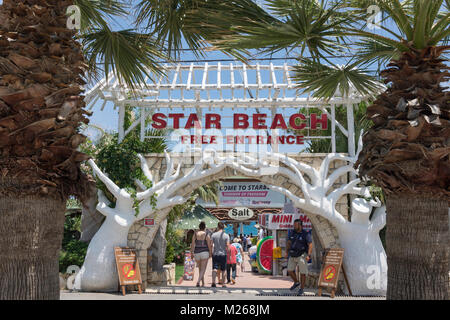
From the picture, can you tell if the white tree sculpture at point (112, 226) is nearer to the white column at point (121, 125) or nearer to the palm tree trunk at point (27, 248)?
the white column at point (121, 125)

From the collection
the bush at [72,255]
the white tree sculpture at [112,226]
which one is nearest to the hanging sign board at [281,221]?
the white tree sculpture at [112,226]

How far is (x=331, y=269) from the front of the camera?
973 cm

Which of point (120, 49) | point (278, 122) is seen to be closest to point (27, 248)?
point (120, 49)

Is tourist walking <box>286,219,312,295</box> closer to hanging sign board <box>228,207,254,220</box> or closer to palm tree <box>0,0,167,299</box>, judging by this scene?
palm tree <box>0,0,167,299</box>

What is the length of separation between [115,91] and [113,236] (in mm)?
4025

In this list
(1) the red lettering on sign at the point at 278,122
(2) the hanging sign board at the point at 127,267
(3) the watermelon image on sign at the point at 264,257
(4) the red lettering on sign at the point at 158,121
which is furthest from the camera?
(3) the watermelon image on sign at the point at 264,257

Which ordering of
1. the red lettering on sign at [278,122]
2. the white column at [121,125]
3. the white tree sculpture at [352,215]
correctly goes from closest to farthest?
the white tree sculpture at [352,215], the white column at [121,125], the red lettering on sign at [278,122]

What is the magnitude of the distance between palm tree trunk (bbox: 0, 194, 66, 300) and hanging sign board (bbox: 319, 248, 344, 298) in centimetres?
736

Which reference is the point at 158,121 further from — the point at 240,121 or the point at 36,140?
the point at 36,140

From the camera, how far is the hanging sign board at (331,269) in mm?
9478

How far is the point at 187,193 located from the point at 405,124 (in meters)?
7.47

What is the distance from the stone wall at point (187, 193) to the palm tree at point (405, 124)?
6317 millimetres
